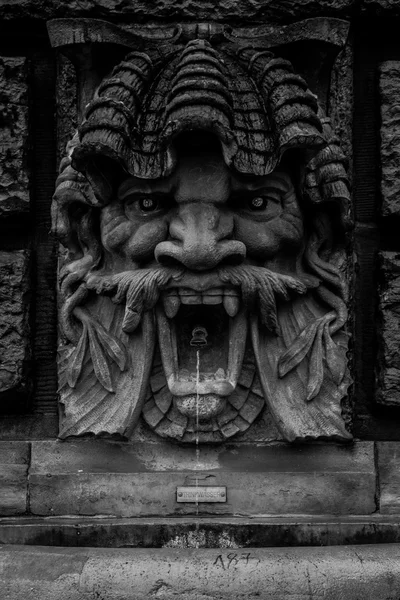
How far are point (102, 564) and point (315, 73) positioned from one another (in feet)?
4.59

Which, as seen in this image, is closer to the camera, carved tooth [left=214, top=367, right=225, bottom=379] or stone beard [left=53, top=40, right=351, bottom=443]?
stone beard [left=53, top=40, right=351, bottom=443]

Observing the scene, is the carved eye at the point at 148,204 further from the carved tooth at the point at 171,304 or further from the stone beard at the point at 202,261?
the carved tooth at the point at 171,304

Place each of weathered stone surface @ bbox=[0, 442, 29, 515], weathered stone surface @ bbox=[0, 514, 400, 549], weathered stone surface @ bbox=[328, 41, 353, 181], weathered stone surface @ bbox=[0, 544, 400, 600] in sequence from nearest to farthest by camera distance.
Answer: weathered stone surface @ bbox=[0, 544, 400, 600]
weathered stone surface @ bbox=[0, 514, 400, 549]
weathered stone surface @ bbox=[0, 442, 29, 515]
weathered stone surface @ bbox=[328, 41, 353, 181]

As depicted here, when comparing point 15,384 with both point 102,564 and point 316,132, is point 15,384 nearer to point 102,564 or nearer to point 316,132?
point 102,564

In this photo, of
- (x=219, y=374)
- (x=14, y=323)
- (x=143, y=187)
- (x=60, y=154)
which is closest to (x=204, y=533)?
(x=219, y=374)

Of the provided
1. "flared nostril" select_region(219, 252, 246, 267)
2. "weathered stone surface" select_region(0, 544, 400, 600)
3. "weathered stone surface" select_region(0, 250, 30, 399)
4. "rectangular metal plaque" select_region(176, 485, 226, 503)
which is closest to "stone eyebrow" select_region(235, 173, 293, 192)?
"flared nostril" select_region(219, 252, 246, 267)

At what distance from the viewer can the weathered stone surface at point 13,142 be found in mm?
2783

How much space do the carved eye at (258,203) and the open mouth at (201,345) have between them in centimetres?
23

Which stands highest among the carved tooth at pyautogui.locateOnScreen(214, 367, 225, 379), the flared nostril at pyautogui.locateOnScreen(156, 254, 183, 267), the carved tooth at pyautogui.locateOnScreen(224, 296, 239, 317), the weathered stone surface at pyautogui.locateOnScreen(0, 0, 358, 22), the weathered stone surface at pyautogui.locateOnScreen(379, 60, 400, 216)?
the weathered stone surface at pyautogui.locateOnScreen(0, 0, 358, 22)

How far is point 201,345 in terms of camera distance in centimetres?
272

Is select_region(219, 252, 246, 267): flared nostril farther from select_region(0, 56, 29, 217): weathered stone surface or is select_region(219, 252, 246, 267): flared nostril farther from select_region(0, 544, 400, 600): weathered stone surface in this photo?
select_region(0, 544, 400, 600): weathered stone surface

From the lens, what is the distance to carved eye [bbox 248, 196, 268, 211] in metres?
2.65


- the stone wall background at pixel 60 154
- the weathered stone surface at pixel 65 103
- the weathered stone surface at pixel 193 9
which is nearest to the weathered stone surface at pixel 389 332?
the stone wall background at pixel 60 154

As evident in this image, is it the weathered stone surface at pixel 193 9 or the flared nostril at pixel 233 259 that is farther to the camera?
the weathered stone surface at pixel 193 9
